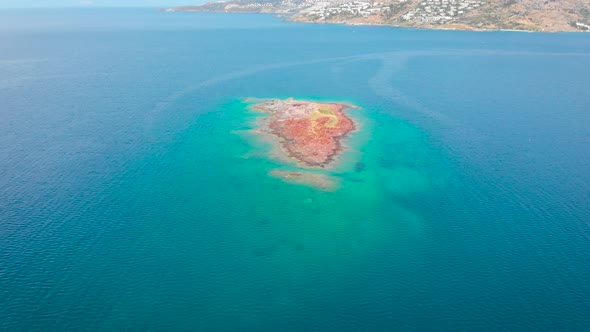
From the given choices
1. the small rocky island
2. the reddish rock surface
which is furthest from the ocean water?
the reddish rock surface

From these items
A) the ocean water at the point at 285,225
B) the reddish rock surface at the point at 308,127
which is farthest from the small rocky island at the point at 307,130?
the ocean water at the point at 285,225

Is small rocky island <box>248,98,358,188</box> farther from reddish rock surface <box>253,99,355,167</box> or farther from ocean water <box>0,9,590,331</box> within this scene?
ocean water <box>0,9,590,331</box>

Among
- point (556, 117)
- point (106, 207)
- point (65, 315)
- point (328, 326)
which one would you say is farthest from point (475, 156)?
point (65, 315)

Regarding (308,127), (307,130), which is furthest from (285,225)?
(308,127)

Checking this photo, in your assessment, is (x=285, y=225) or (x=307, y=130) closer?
(x=285, y=225)

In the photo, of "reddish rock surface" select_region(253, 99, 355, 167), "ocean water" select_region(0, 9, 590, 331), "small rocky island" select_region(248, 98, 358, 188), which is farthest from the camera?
"reddish rock surface" select_region(253, 99, 355, 167)

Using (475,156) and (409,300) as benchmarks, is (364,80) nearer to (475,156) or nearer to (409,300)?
(475,156)

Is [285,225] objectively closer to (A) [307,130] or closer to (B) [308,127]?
(A) [307,130]

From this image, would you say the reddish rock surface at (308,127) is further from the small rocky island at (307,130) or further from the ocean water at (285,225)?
the ocean water at (285,225)

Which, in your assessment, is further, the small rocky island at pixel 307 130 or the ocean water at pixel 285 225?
the small rocky island at pixel 307 130
